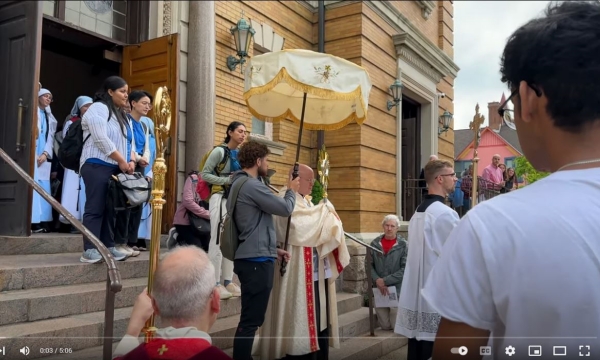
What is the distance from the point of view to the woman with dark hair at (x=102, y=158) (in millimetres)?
4785

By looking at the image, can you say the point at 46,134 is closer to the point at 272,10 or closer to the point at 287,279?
the point at 287,279

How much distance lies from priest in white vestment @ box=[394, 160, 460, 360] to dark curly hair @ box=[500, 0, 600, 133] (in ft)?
9.90

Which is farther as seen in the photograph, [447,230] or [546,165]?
[447,230]

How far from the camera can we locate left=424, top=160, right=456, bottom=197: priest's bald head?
14.4 feet

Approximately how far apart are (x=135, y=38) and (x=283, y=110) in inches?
130

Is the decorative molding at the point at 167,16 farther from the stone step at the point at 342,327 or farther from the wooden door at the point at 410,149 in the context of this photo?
the wooden door at the point at 410,149

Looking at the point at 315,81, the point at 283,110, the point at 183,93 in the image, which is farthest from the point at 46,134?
the point at 315,81

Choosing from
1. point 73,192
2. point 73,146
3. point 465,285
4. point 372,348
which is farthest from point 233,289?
point 465,285

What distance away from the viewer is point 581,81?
118 centimetres

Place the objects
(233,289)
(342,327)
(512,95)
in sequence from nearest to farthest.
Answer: (512,95) < (233,289) < (342,327)

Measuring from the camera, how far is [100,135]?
4.76 m

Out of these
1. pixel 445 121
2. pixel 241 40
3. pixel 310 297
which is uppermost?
pixel 241 40

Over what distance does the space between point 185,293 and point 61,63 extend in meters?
11.1

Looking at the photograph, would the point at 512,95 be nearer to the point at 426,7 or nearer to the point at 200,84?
the point at 200,84
